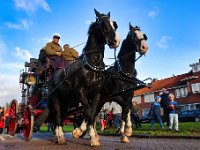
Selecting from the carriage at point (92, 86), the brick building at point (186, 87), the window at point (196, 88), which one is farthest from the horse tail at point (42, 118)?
the window at point (196, 88)

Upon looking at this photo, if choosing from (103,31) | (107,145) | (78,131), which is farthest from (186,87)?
(78,131)

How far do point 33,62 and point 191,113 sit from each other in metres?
26.8

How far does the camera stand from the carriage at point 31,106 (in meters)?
9.37

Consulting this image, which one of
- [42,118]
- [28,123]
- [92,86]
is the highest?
[92,86]

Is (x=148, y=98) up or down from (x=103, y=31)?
up

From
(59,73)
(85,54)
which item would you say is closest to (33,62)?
(59,73)

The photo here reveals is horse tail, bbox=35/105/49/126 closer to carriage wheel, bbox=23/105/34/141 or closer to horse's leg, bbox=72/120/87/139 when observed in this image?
carriage wheel, bbox=23/105/34/141

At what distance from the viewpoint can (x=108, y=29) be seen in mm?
7422

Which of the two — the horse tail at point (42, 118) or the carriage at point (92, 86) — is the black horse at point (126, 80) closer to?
the carriage at point (92, 86)

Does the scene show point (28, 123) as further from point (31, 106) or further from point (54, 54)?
point (54, 54)

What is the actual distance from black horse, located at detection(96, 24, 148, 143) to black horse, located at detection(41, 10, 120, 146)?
0.82 m

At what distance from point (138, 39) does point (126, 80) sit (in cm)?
134

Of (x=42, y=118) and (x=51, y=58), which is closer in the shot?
(x=42, y=118)

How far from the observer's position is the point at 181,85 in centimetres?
4991
